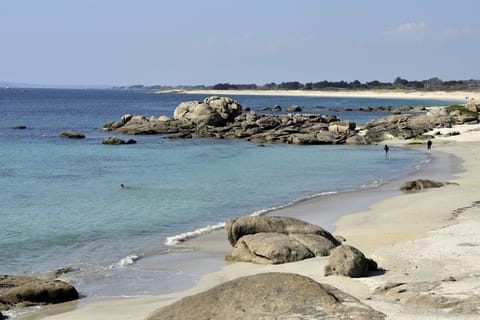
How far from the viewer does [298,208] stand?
25.5 meters

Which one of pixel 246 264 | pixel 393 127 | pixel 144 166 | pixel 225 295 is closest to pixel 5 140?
pixel 144 166

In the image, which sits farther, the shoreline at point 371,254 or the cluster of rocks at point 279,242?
the cluster of rocks at point 279,242

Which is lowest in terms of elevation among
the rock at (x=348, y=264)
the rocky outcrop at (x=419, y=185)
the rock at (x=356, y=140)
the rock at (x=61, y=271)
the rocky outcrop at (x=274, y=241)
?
the rock at (x=356, y=140)

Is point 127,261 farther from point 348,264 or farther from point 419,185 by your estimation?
point 419,185

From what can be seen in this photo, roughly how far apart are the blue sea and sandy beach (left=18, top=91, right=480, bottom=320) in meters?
1.23

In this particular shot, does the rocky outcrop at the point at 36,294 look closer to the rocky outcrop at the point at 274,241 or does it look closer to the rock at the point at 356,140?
the rocky outcrop at the point at 274,241

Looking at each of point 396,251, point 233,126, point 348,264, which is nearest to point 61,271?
point 348,264

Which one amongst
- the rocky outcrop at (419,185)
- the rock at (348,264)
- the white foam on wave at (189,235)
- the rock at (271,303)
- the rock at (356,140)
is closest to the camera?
the rock at (271,303)

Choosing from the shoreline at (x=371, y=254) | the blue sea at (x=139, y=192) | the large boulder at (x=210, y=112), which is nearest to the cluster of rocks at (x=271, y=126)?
the large boulder at (x=210, y=112)

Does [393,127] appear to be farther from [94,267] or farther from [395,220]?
[94,267]

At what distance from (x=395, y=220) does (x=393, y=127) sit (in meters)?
43.6

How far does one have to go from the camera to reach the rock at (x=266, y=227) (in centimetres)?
1759

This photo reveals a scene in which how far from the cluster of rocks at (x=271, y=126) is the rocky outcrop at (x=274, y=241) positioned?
129 ft

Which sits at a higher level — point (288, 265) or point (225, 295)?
point (225, 295)
